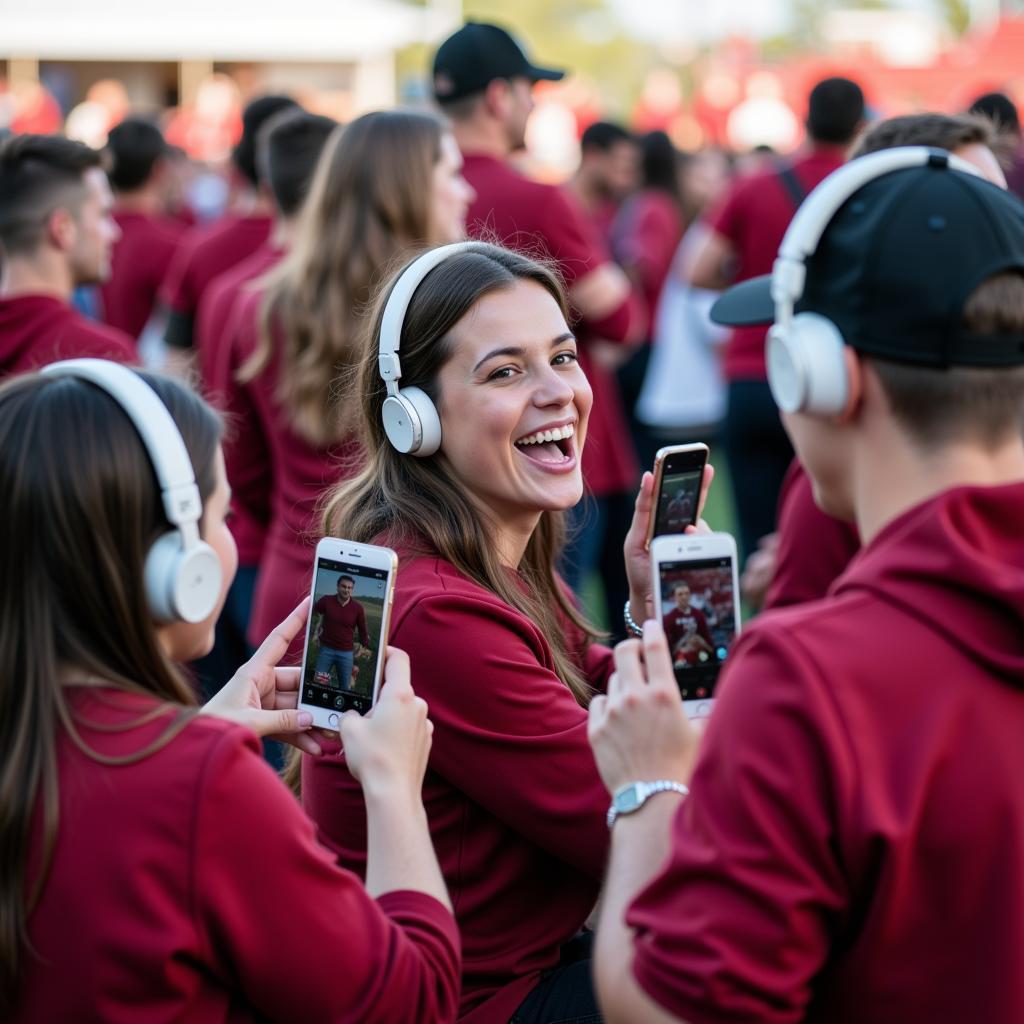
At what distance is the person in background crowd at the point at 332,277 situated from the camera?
430 centimetres

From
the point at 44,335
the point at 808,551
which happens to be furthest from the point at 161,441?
the point at 44,335

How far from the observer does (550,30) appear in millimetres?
59719

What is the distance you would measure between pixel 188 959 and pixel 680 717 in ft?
2.17

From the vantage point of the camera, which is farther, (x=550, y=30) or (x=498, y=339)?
(x=550, y=30)

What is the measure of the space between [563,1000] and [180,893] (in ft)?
3.27

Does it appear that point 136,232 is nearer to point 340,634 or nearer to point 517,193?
point 517,193

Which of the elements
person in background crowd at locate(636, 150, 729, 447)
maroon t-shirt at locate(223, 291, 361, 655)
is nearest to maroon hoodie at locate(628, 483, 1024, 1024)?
maroon t-shirt at locate(223, 291, 361, 655)

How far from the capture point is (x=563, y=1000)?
96.8 inches

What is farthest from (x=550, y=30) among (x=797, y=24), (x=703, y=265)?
(x=703, y=265)

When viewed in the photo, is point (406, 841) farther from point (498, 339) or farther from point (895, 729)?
point (498, 339)

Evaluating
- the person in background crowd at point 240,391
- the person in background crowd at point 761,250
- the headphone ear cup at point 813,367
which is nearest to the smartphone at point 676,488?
the headphone ear cup at point 813,367

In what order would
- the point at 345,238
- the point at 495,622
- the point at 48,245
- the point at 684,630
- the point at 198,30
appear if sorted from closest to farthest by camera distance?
the point at 684,630
the point at 495,622
the point at 345,238
the point at 48,245
the point at 198,30

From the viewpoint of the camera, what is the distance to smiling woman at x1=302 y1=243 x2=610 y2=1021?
235 centimetres

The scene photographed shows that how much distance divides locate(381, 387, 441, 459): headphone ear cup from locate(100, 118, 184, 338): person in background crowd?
503cm
